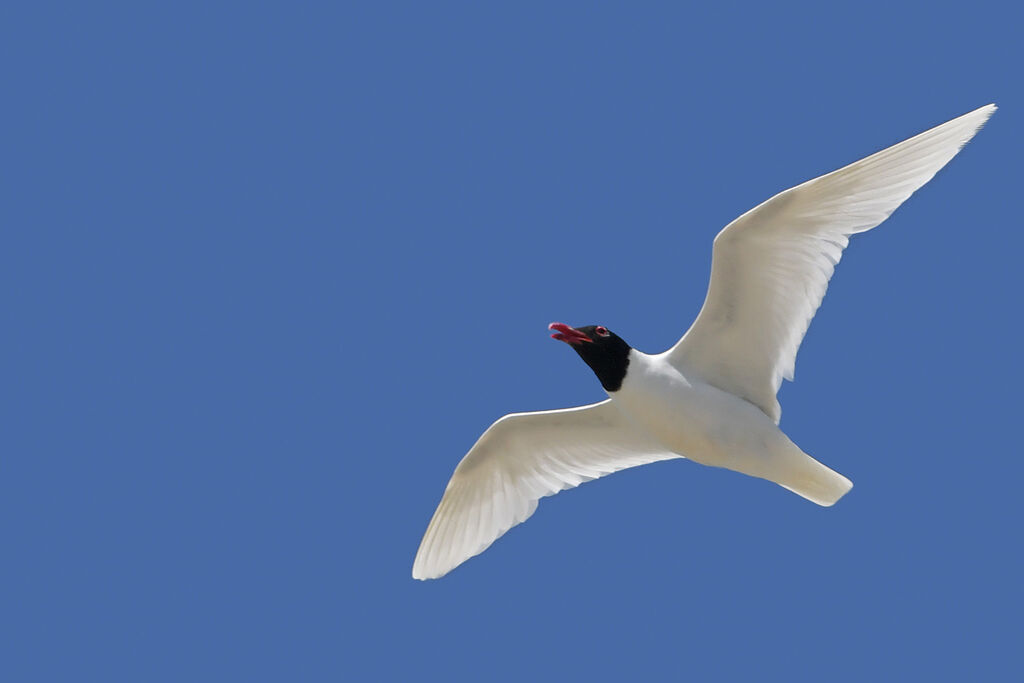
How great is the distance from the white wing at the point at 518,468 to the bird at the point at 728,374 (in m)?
0.01

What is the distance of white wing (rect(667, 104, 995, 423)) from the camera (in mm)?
9555

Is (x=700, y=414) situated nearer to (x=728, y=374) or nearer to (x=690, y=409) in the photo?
(x=690, y=409)

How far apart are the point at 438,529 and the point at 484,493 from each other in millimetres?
487

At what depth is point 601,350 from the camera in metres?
10.2

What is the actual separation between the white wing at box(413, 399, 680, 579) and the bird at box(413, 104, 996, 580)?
0.01m

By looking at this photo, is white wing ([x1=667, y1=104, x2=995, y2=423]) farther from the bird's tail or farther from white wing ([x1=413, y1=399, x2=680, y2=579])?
white wing ([x1=413, y1=399, x2=680, y2=579])

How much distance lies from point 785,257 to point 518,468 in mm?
2870

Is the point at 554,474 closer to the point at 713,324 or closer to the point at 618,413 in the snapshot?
the point at 618,413

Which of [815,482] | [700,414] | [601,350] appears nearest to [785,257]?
[700,414]

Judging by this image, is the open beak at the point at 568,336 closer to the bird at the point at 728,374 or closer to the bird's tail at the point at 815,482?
the bird at the point at 728,374

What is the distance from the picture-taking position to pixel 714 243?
9734mm

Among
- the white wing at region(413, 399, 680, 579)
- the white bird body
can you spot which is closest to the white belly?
the white bird body

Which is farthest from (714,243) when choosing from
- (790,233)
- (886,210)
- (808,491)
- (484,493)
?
(484,493)

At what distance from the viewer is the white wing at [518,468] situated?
1110 cm
